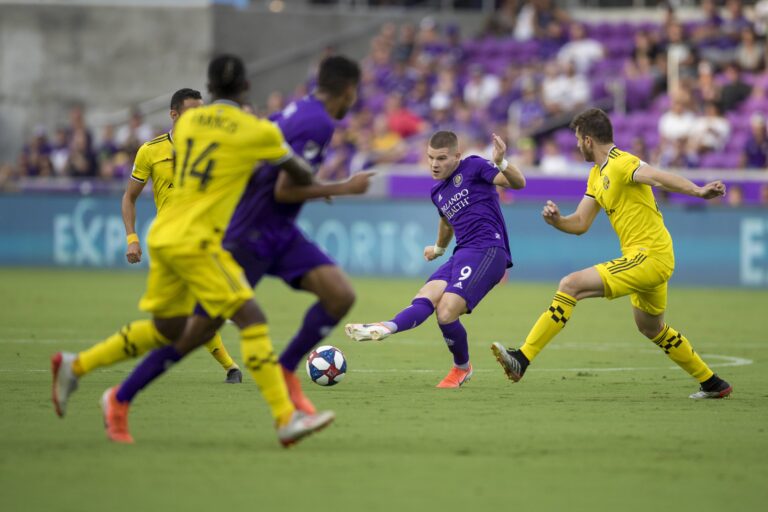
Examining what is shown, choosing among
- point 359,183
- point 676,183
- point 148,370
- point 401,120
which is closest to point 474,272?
point 676,183

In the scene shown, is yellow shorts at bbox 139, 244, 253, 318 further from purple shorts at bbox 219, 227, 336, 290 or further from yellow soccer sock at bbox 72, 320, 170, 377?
purple shorts at bbox 219, 227, 336, 290

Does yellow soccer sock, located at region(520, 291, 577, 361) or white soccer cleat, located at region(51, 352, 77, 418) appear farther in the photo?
yellow soccer sock, located at region(520, 291, 577, 361)

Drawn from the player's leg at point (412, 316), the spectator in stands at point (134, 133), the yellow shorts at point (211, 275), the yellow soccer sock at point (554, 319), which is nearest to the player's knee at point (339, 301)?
the yellow shorts at point (211, 275)

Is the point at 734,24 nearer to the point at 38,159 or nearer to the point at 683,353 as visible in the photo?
the point at 38,159

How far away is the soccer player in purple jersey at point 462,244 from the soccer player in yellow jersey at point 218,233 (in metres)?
3.05

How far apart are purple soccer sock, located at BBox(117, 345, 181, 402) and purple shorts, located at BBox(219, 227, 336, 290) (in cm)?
70

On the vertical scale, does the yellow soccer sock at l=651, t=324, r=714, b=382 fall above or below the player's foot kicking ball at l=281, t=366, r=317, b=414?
below

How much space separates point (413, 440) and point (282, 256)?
1399mm

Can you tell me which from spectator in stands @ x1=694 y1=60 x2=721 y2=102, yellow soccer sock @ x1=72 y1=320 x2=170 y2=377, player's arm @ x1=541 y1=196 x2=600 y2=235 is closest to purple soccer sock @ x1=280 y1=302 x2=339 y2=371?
yellow soccer sock @ x1=72 y1=320 x2=170 y2=377

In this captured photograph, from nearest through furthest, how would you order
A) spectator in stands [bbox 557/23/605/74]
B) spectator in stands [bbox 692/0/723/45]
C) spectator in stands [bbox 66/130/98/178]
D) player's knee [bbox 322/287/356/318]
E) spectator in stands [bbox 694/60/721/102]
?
player's knee [bbox 322/287/356/318] → spectator in stands [bbox 694/60/721/102] → spectator in stands [bbox 692/0/723/45] → spectator in stands [bbox 557/23/605/74] → spectator in stands [bbox 66/130/98/178]

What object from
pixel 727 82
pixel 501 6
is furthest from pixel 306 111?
pixel 501 6

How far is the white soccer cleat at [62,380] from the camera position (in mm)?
7797

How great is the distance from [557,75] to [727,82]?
11.5 ft

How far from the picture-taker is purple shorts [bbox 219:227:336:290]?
8172 millimetres
